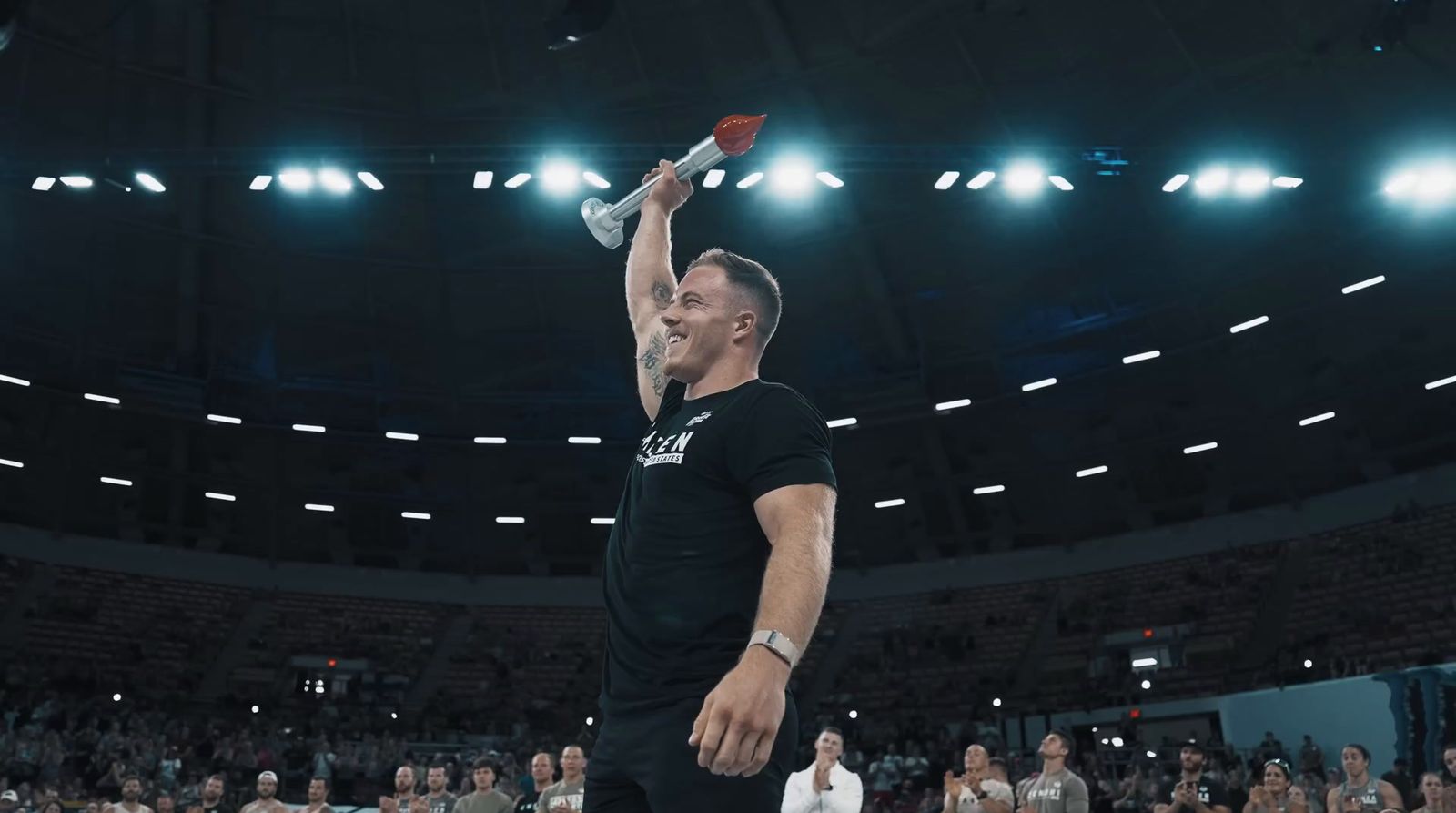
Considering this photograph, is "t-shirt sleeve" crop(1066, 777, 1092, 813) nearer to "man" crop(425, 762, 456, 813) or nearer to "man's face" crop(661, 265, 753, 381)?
"man" crop(425, 762, 456, 813)

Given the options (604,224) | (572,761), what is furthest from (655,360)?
(572,761)

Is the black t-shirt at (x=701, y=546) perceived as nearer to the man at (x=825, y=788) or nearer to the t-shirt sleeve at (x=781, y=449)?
the t-shirt sleeve at (x=781, y=449)

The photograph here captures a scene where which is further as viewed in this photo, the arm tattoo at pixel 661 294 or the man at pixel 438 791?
the man at pixel 438 791

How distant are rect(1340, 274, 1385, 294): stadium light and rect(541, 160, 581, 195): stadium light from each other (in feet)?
50.5

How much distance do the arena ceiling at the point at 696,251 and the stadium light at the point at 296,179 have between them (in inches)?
14.9

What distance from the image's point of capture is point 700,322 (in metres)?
2.92

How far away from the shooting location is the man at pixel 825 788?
8242 millimetres

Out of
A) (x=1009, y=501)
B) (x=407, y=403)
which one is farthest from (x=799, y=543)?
(x=1009, y=501)

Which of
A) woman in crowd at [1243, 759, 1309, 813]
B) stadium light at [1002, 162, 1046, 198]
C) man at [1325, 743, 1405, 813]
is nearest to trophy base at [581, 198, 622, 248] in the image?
woman in crowd at [1243, 759, 1309, 813]

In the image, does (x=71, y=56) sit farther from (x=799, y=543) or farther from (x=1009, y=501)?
(x=1009, y=501)

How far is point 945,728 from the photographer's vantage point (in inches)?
961

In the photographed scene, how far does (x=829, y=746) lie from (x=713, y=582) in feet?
20.7

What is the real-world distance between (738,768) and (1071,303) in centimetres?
2408

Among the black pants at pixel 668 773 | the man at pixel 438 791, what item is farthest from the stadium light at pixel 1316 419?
the black pants at pixel 668 773
